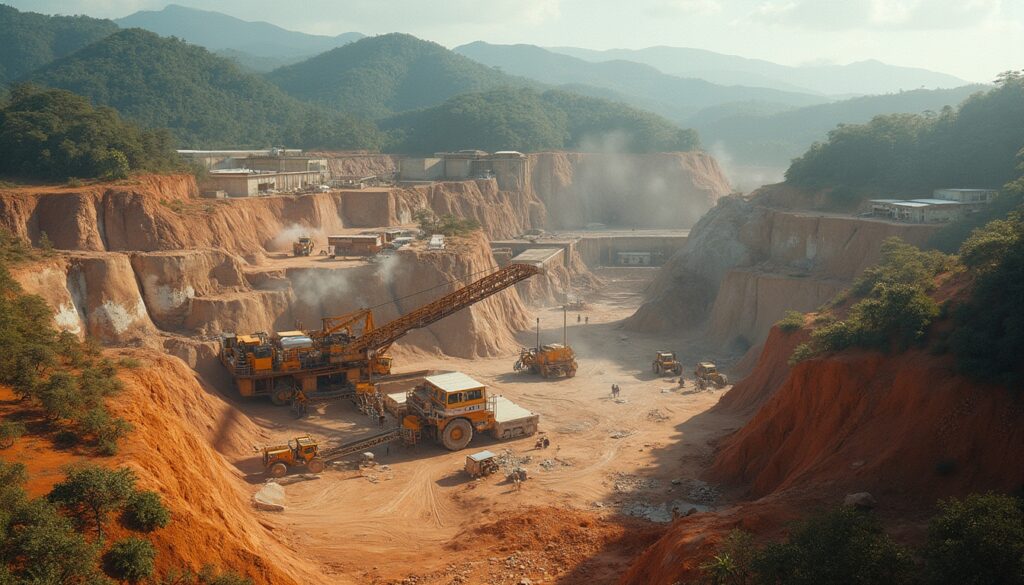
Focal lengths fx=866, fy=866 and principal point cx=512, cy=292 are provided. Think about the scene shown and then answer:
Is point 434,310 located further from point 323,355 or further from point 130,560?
point 130,560

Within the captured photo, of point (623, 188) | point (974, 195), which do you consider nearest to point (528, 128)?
point (623, 188)

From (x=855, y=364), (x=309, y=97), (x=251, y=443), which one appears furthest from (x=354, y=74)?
(x=855, y=364)

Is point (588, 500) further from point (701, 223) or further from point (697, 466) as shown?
point (701, 223)

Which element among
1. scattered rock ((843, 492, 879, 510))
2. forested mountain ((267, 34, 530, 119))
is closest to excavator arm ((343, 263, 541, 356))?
scattered rock ((843, 492, 879, 510))

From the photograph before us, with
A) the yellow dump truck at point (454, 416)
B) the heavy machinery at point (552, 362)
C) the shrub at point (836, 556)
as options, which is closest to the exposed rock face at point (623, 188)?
the heavy machinery at point (552, 362)

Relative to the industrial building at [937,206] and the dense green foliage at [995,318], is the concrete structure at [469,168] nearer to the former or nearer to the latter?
the industrial building at [937,206]

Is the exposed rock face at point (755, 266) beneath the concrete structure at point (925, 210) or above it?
beneath
